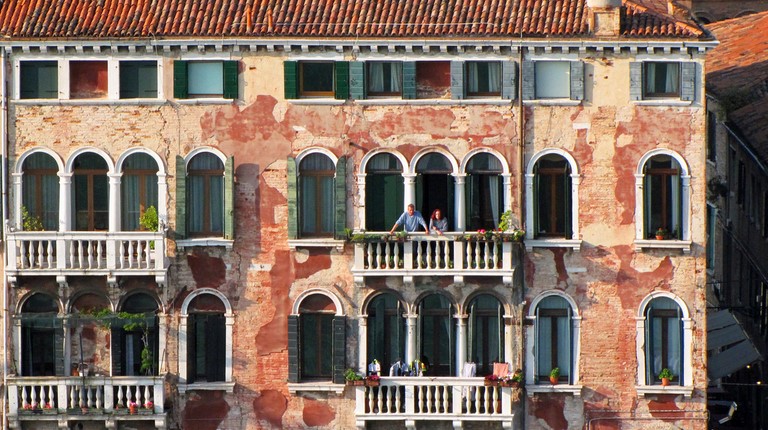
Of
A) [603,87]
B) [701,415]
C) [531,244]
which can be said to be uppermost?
[603,87]

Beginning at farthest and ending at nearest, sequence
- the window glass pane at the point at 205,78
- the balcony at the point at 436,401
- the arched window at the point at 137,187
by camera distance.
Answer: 1. the arched window at the point at 137,187
2. the window glass pane at the point at 205,78
3. the balcony at the point at 436,401

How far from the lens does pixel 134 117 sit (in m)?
59.3

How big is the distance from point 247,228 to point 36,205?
5.20m

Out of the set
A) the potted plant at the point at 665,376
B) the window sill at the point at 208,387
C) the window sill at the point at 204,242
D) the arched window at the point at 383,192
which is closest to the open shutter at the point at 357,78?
the arched window at the point at 383,192

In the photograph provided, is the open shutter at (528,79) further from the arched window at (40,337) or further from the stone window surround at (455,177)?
the arched window at (40,337)

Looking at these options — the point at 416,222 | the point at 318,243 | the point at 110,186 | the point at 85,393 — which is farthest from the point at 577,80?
the point at 85,393

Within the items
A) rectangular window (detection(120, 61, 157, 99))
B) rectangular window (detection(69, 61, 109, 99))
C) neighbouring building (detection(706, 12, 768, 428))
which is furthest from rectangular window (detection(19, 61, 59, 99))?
neighbouring building (detection(706, 12, 768, 428))

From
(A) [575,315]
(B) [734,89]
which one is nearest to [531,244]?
(A) [575,315]

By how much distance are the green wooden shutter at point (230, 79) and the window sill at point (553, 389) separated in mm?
10028

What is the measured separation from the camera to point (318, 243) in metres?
59.0

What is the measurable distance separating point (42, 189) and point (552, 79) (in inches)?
500

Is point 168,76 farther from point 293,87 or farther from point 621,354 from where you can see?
point 621,354

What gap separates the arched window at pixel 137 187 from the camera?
5947 cm

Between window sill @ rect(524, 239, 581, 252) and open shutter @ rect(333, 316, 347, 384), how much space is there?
189 inches
